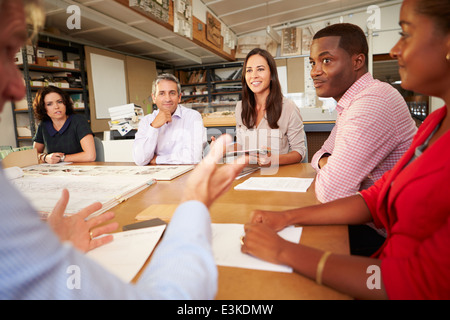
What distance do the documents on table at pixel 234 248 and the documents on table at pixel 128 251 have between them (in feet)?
0.50

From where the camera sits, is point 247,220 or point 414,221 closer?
point 414,221

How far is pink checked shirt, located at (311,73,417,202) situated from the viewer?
102 centimetres

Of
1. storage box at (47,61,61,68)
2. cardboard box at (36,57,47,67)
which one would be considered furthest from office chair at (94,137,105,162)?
storage box at (47,61,61,68)

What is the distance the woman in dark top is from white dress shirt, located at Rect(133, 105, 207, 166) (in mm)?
535

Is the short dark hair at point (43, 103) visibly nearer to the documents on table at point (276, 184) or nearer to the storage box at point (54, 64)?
the documents on table at point (276, 184)

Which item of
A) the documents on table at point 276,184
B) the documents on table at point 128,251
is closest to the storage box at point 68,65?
the documents on table at point 276,184

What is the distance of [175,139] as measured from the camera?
2.39m

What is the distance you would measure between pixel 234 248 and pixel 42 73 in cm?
588

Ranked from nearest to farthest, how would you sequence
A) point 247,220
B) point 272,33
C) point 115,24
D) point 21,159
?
point 247,220 < point 21,159 < point 115,24 < point 272,33

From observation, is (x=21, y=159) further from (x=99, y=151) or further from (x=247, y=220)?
(x=247, y=220)

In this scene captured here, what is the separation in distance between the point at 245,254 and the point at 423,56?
0.59m

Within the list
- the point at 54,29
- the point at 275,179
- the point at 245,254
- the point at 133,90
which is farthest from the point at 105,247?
the point at 133,90

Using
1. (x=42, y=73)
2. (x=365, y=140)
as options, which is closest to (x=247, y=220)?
(x=365, y=140)
